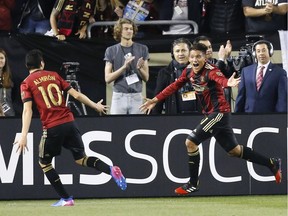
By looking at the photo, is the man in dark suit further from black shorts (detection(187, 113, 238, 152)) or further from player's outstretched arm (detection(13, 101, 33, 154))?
player's outstretched arm (detection(13, 101, 33, 154))

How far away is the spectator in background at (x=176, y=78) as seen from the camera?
14562 mm

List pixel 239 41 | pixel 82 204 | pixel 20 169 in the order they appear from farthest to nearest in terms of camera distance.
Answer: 1. pixel 239 41
2. pixel 20 169
3. pixel 82 204

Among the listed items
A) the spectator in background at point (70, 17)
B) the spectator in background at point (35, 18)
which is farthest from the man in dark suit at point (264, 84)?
the spectator in background at point (35, 18)

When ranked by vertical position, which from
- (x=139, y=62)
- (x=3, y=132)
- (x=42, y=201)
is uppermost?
(x=139, y=62)

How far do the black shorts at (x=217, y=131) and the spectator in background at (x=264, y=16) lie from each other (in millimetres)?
3049

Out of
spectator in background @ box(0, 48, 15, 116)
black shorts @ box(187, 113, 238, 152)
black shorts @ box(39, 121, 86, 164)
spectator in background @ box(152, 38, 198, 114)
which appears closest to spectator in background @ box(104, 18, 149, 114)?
spectator in background @ box(152, 38, 198, 114)

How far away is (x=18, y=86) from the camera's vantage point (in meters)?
15.8

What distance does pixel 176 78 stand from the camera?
14625 mm

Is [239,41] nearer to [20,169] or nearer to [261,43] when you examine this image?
[261,43]

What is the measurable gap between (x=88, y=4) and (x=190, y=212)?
229 inches

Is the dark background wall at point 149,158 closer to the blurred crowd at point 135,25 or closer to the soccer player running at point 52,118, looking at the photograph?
the blurred crowd at point 135,25

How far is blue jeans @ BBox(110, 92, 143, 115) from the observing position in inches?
581

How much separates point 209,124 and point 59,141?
198 cm

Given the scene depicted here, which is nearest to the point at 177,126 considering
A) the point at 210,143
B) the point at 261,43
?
the point at 210,143
